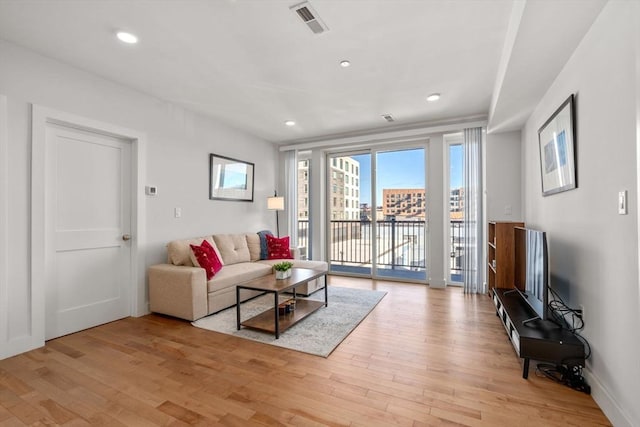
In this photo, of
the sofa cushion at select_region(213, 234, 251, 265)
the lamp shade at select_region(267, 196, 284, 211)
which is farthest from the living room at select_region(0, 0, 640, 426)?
the lamp shade at select_region(267, 196, 284, 211)

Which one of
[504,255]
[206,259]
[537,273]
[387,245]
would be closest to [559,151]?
[537,273]

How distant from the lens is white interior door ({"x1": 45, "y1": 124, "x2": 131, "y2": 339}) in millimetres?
2699

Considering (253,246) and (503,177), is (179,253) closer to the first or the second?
(253,246)

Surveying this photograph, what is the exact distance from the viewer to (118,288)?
10.6ft

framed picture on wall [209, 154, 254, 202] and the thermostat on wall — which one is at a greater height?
framed picture on wall [209, 154, 254, 202]

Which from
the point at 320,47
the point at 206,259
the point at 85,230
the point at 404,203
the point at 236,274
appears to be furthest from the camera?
Result: the point at 404,203

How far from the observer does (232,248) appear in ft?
13.8

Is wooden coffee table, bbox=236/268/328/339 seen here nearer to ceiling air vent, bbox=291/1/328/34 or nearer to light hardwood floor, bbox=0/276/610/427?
light hardwood floor, bbox=0/276/610/427

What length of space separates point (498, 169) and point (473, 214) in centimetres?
70

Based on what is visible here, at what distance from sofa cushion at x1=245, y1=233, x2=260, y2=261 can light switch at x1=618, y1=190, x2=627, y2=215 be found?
13.3ft

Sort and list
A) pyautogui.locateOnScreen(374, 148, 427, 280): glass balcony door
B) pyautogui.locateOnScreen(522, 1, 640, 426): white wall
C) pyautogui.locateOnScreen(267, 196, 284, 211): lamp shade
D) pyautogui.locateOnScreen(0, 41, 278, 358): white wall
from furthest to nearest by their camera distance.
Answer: pyautogui.locateOnScreen(267, 196, 284, 211): lamp shade
pyautogui.locateOnScreen(374, 148, 427, 280): glass balcony door
pyautogui.locateOnScreen(0, 41, 278, 358): white wall
pyautogui.locateOnScreen(522, 1, 640, 426): white wall

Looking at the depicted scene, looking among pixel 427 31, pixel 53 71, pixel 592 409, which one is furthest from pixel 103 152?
pixel 592 409

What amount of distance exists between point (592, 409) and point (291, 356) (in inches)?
76.0

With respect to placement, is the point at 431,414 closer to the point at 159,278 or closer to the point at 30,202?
the point at 159,278
